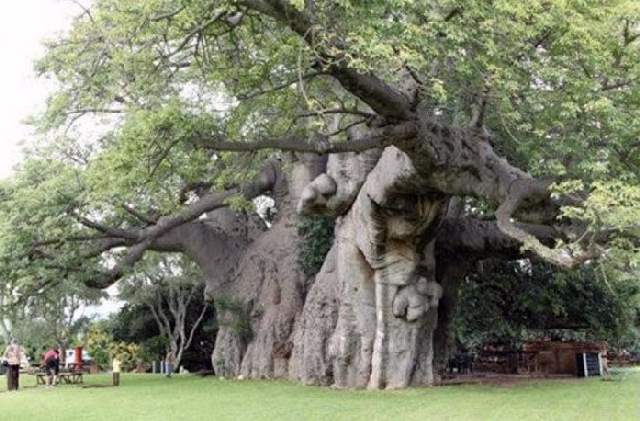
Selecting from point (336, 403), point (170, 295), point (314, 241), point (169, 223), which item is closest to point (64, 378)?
point (170, 295)

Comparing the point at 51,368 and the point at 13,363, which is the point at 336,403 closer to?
the point at 13,363

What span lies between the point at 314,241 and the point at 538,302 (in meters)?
5.90

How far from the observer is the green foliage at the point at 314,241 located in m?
18.3

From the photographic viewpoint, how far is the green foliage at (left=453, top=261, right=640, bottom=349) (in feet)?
61.8

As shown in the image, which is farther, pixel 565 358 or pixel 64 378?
pixel 64 378

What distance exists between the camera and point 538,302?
1859 cm

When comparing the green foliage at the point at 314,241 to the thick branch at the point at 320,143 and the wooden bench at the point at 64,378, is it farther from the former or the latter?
the thick branch at the point at 320,143

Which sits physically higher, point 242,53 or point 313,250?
point 242,53

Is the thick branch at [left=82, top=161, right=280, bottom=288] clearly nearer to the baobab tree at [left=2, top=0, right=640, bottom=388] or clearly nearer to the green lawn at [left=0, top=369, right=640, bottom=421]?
the baobab tree at [left=2, top=0, right=640, bottom=388]

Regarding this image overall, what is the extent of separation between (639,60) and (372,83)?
365cm

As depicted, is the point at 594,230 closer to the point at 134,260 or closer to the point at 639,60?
the point at 639,60

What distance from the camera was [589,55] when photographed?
366 inches

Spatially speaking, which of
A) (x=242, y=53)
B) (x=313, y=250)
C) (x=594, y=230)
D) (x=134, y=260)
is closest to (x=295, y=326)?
(x=313, y=250)

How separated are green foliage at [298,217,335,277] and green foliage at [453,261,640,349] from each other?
4.27 meters
